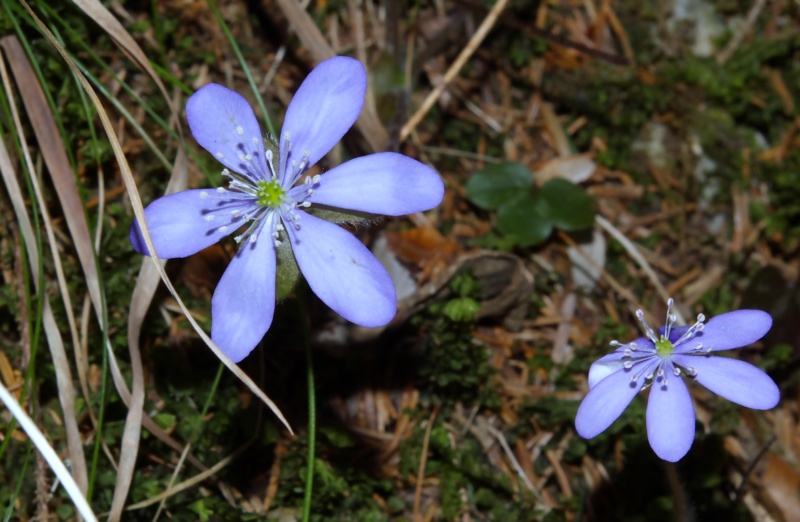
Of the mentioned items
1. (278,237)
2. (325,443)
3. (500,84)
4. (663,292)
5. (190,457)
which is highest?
(500,84)

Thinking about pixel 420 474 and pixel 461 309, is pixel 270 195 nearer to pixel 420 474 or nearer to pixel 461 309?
pixel 461 309

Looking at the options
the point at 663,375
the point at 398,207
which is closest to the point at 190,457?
the point at 398,207

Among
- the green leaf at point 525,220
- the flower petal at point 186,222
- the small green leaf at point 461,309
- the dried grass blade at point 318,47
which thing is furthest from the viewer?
the green leaf at point 525,220

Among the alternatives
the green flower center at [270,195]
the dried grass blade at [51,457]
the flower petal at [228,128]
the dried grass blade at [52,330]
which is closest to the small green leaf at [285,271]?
the green flower center at [270,195]

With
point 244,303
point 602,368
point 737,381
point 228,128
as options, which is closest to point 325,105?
point 228,128

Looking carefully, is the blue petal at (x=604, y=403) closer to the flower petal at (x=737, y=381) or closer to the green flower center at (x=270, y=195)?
the flower petal at (x=737, y=381)

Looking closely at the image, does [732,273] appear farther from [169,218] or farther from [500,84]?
[169,218]

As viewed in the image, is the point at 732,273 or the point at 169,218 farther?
the point at 732,273
